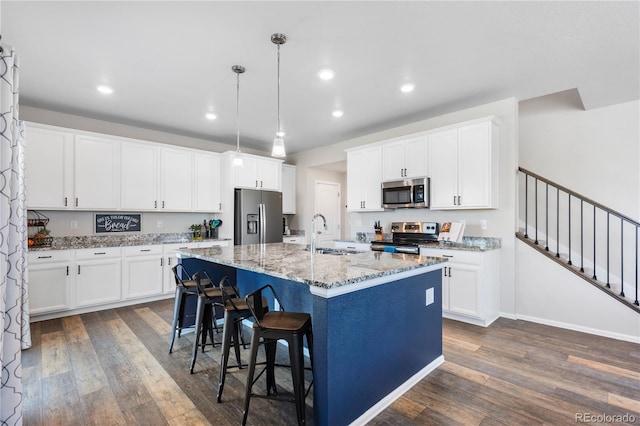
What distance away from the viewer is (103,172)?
14.5 ft

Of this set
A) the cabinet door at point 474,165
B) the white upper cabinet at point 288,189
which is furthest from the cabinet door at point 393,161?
the white upper cabinet at point 288,189

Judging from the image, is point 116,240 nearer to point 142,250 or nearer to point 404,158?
point 142,250

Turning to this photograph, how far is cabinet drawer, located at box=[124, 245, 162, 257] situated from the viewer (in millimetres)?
Answer: 4406

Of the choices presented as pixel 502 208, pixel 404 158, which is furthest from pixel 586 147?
pixel 404 158

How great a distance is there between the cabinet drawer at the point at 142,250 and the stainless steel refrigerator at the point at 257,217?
3.93ft

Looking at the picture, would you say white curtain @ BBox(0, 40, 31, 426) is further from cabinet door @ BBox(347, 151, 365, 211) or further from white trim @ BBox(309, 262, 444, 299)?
cabinet door @ BBox(347, 151, 365, 211)

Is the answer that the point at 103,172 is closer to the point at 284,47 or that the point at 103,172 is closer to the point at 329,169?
the point at 284,47

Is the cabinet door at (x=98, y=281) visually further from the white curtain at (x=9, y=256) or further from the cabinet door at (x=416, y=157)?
the cabinet door at (x=416, y=157)

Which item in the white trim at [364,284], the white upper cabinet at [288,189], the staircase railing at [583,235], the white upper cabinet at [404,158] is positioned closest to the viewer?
the white trim at [364,284]

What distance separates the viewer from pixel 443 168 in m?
4.17

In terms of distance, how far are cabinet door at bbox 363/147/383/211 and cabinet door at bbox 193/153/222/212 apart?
261cm

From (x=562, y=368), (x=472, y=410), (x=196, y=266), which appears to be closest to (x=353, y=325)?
(x=472, y=410)

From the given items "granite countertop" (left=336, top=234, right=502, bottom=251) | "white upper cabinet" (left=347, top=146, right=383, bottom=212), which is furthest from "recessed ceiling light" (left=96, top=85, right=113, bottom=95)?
"granite countertop" (left=336, top=234, right=502, bottom=251)

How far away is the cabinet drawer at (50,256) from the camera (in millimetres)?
3711
